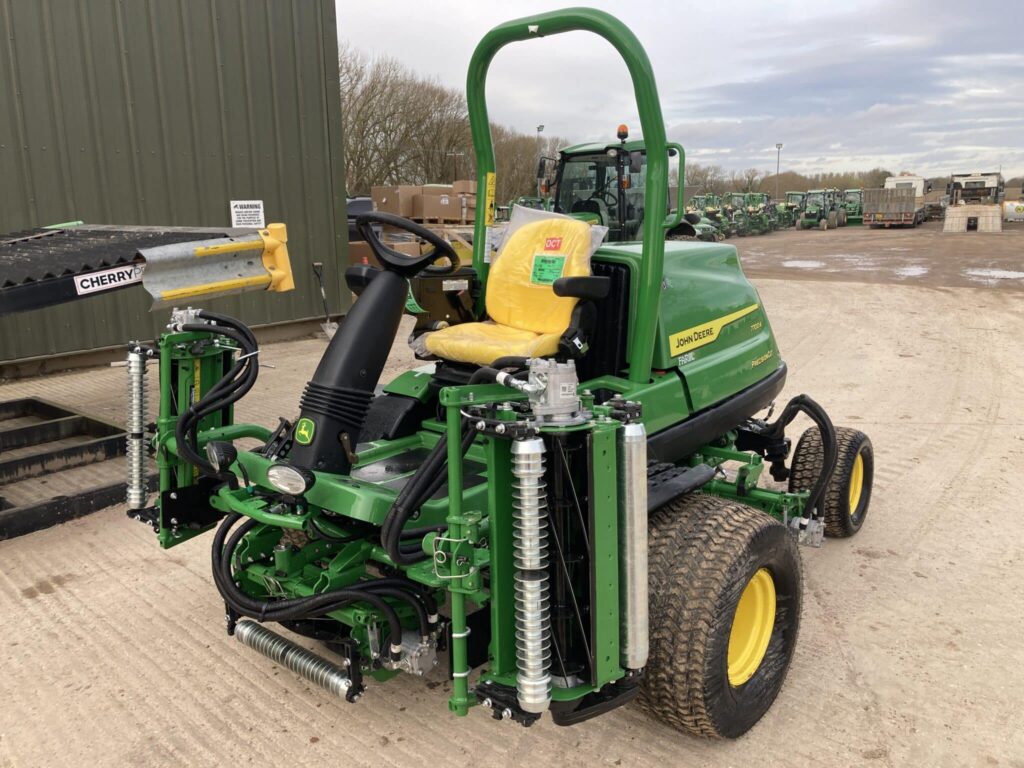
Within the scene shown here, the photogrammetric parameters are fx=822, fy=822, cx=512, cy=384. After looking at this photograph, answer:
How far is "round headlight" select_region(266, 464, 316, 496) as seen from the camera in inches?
94.9

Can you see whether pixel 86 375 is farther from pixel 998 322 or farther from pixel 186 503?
pixel 998 322

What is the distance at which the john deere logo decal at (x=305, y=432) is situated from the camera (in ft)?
8.86

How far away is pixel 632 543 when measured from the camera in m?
2.18

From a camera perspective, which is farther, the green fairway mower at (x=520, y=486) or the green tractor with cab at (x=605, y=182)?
the green tractor with cab at (x=605, y=182)

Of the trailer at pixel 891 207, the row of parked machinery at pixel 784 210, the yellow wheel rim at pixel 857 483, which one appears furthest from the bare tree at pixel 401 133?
the yellow wheel rim at pixel 857 483

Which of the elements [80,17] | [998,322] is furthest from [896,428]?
[80,17]

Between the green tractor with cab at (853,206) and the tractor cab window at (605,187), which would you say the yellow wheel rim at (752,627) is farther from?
the green tractor with cab at (853,206)

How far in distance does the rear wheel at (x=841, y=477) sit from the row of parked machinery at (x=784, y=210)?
27.3 metres

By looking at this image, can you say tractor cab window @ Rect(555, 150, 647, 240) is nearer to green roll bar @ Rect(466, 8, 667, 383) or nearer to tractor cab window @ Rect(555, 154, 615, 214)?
tractor cab window @ Rect(555, 154, 615, 214)

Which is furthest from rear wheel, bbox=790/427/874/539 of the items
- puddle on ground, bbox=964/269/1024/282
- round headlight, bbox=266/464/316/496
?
puddle on ground, bbox=964/269/1024/282

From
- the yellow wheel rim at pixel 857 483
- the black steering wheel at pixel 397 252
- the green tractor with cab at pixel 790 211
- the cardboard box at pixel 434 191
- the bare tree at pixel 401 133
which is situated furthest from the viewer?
the green tractor with cab at pixel 790 211

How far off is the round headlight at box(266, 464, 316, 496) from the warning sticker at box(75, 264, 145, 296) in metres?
1.74

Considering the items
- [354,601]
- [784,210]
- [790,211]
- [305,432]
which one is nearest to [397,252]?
[305,432]

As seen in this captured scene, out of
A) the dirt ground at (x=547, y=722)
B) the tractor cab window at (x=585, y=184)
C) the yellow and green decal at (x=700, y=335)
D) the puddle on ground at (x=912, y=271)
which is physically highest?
the tractor cab window at (x=585, y=184)
